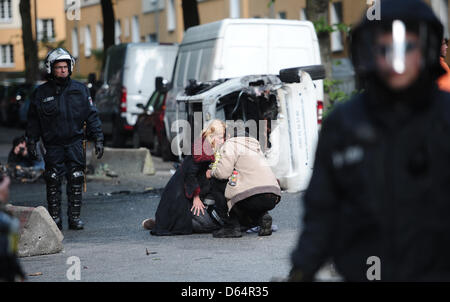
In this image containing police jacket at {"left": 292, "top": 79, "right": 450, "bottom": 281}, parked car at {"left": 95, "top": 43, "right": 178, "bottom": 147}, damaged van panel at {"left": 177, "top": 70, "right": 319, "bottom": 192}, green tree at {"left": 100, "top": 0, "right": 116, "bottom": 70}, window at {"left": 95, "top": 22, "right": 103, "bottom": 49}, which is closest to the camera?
police jacket at {"left": 292, "top": 79, "right": 450, "bottom": 281}

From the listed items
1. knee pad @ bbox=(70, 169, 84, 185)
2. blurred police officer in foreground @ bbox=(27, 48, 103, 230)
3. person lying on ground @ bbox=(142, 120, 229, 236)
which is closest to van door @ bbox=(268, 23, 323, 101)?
blurred police officer in foreground @ bbox=(27, 48, 103, 230)

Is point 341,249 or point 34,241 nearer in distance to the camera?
point 341,249

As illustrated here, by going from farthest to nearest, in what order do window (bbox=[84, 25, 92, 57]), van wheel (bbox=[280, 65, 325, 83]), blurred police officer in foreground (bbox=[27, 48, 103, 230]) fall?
window (bbox=[84, 25, 92, 57]), van wheel (bbox=[280, 65, 325, 83]), blurred police officer in foreground (bbox=[27, 48, 103, 230])

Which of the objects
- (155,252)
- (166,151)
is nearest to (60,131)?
(155,252)

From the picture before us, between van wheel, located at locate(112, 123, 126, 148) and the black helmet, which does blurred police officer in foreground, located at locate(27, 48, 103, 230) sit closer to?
the black helmet

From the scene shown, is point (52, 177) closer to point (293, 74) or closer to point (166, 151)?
point (293, 74)

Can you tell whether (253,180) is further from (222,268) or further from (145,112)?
(145,112)

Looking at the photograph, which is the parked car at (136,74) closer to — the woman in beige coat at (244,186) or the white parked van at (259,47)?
the white parked van at (259,47)

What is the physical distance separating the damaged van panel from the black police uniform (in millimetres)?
3241

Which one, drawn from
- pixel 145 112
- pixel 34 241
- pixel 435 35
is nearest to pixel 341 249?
pixel 435 35

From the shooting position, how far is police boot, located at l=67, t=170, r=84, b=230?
1114cm

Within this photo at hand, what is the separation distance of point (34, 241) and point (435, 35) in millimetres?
6227

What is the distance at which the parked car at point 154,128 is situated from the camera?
20.9 meters
